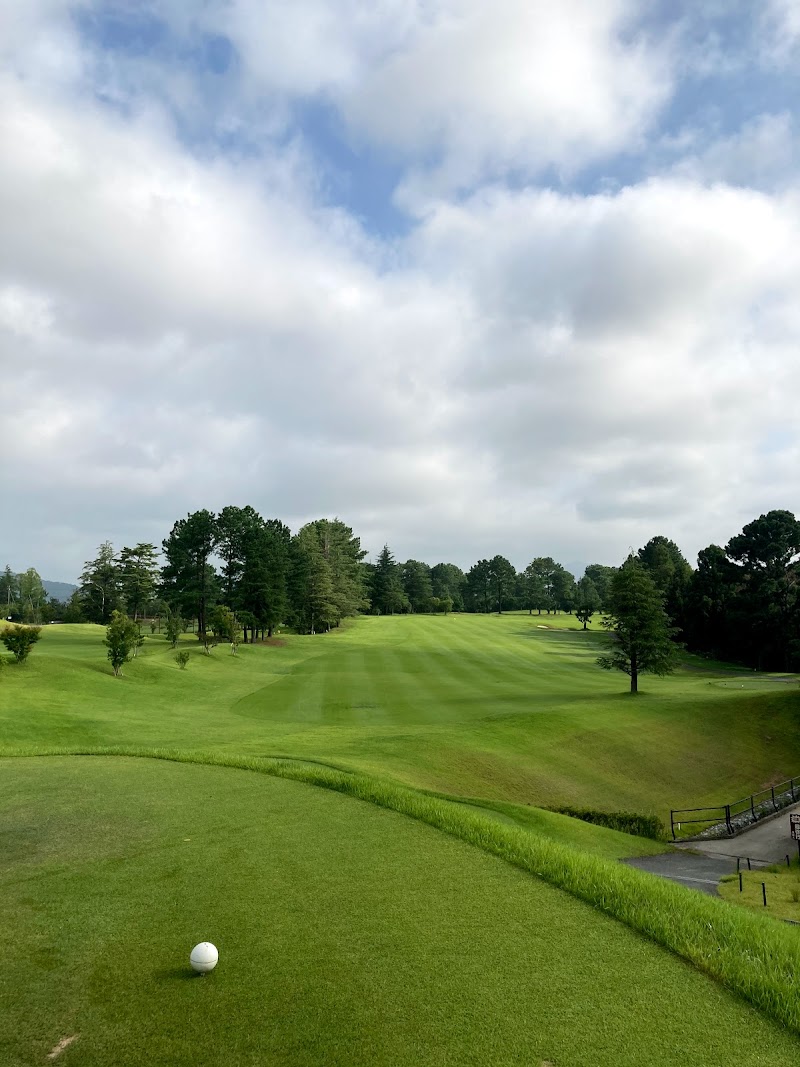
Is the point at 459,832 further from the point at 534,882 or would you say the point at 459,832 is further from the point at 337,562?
the point at 337,562

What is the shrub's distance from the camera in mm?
22016

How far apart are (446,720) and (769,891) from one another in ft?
60.8

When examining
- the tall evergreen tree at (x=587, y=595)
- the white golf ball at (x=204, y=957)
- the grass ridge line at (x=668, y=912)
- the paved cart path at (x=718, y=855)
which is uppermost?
the tall evergreen tree at (x=587, y=595)

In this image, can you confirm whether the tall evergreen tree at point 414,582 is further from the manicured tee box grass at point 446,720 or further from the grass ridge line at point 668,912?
the grass ridge line at point 668,912

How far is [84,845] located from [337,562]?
9427 cm

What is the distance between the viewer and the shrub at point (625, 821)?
2202 centimetres

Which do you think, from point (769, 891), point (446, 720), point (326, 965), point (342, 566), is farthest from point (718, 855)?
point (342, 566)

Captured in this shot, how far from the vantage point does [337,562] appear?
4102 inches

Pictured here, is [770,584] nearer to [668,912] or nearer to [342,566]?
[342,566]

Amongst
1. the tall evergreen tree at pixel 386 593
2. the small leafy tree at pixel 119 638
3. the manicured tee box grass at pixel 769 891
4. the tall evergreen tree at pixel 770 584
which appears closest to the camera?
the manicured tee box grass at pixel 769 891

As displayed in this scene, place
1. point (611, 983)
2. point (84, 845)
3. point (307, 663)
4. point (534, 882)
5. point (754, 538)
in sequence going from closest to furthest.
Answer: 1. point (611, 983)
2. point (534, 882)
3. point (84, 845)
4. point (307, 663)
5. point (754, 538)

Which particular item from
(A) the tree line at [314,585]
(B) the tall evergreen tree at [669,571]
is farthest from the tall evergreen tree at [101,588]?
(B) the tall evergreen tree at [669,571]

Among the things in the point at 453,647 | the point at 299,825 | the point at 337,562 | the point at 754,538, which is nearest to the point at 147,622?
the point at 337,562

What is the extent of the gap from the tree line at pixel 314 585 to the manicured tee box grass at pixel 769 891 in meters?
27.7
